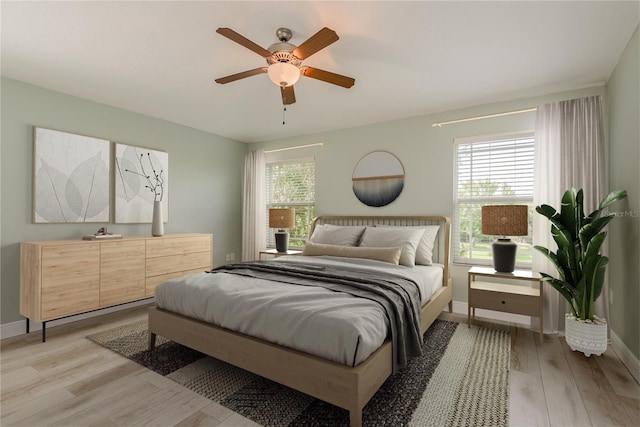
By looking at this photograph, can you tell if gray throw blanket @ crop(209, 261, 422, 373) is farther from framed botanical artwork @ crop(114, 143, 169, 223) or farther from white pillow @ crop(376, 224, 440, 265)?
framed botanical artwork @ crop(114, 143, 169, 223)

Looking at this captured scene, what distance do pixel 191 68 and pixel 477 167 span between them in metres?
3.26

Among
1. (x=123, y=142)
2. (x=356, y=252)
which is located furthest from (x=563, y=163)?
(x=123, y=142)

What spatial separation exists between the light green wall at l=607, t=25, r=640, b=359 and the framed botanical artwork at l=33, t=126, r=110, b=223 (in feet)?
16.6

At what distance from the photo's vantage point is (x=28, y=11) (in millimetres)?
2023

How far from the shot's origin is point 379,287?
2262 mm

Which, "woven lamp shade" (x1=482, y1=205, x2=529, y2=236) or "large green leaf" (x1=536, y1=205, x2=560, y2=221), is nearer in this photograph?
"large green leaf" (x1=536, y1=205, x2=560, y2=221)

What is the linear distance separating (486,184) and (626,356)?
195cm

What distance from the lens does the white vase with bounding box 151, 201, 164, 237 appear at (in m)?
3.92

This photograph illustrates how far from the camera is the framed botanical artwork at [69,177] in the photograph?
3.17m

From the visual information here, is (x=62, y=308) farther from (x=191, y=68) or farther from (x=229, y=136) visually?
(x=229, y=136)

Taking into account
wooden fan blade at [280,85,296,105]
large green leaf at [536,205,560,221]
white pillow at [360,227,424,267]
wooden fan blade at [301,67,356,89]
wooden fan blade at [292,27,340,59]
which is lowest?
white pillow at [360,227,424,267]

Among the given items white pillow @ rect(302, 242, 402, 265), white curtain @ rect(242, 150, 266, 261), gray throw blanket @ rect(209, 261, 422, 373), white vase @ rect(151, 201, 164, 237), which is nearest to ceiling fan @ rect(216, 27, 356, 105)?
gray throw blanket @ rect(209, 261, 422, 373)

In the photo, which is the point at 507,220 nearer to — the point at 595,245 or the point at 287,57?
the point at 595,245

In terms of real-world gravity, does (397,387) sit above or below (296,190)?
below
